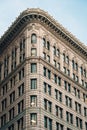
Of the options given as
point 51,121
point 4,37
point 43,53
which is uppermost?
point 4,37

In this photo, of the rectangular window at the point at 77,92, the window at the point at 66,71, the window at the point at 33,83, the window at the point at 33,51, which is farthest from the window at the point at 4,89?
the rectangular window at the point at 77,92

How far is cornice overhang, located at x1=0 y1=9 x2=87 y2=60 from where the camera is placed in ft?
360

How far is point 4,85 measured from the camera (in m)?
115

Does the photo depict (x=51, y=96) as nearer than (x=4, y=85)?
Yes

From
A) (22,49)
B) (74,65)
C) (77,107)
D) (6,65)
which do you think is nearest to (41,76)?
(22,49)

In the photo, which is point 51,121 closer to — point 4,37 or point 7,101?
point 7,101

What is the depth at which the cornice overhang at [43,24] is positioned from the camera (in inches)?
4326

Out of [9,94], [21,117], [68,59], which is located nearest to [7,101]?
[9,94]

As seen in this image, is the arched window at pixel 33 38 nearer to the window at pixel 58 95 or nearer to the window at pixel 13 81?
the window at pixel 13 81

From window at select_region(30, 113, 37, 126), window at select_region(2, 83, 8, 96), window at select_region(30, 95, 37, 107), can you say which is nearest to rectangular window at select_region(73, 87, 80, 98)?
window at select_region(2, 83, 8, 96)

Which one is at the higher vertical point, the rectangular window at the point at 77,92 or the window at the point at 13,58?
the window at the point at 13,58

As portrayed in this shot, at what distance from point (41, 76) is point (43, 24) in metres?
13.7

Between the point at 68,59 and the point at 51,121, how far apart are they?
19551 mm

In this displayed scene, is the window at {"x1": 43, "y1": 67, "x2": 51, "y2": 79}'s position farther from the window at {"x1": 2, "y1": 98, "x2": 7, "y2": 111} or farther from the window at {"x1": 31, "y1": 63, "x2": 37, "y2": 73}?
the window at {"x1": 2, "y1": 98, "x2": 7, "y2": 111}
